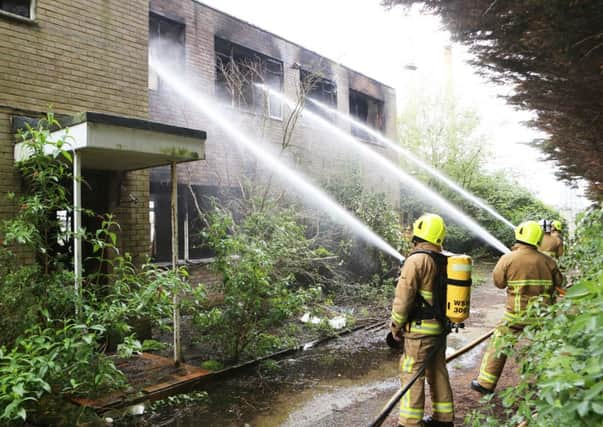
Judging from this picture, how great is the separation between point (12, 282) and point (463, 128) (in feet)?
73.7

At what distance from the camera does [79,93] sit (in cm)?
607

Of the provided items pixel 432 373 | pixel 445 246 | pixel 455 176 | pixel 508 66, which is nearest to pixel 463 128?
pixel 455 176

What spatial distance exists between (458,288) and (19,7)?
6265 millimetres

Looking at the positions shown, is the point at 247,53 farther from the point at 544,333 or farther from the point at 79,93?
the point at 544,333

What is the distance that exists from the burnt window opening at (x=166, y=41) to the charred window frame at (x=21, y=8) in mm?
3734

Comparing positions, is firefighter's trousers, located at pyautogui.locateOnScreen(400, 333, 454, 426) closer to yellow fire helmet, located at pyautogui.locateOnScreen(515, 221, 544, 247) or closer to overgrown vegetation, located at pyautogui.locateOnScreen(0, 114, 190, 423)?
yellow fire helmet, located at pyautogui.locateOnScreen(515, 221, 544, 247)

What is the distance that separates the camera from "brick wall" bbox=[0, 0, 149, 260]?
5391 mm

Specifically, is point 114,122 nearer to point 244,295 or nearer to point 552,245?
point 244,295

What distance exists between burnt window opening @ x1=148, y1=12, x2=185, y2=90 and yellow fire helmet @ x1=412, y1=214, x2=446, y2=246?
24.1 feet

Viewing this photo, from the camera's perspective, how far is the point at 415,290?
3.79m

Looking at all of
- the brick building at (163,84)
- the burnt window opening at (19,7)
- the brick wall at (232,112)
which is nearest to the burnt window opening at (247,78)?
the brick building at (163,84)

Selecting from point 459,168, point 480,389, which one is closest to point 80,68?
point 480,389

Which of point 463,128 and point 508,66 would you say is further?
point 463,128

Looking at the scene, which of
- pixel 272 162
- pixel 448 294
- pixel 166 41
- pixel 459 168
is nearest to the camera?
pixel 448 294
